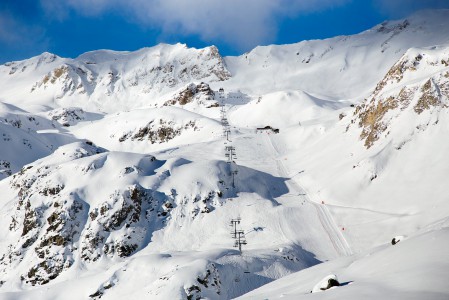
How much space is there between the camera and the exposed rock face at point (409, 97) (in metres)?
53.2

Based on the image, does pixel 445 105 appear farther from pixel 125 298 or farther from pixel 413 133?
pixel 125 298

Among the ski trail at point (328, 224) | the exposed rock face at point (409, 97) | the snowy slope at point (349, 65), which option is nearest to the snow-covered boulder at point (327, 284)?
the ski trail at point (328, 224)

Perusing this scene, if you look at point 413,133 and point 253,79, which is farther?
point 253,79

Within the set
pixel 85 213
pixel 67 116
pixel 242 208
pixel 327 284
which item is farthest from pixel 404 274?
pixel 67 116

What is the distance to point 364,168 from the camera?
174 feet

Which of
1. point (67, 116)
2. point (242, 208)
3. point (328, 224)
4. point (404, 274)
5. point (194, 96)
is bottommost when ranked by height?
point (404, 274)

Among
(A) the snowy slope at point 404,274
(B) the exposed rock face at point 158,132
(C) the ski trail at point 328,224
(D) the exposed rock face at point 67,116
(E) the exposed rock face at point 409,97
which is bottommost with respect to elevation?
(A) the snowy slope at point 404,274

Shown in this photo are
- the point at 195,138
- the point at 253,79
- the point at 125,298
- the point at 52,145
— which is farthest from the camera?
the point at 253,79

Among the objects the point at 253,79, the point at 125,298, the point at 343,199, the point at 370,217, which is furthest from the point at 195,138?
the point at 253,79

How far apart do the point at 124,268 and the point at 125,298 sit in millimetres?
4463

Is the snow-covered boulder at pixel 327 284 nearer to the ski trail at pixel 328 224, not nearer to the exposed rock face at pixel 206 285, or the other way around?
the exposed rock face at pixel 206 285

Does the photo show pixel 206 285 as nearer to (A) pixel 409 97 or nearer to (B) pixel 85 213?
(B) pixel 85 213

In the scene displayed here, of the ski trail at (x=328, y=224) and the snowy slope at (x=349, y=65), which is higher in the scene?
the snowy slope at (x=349, y=65)

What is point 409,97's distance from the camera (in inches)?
2247
